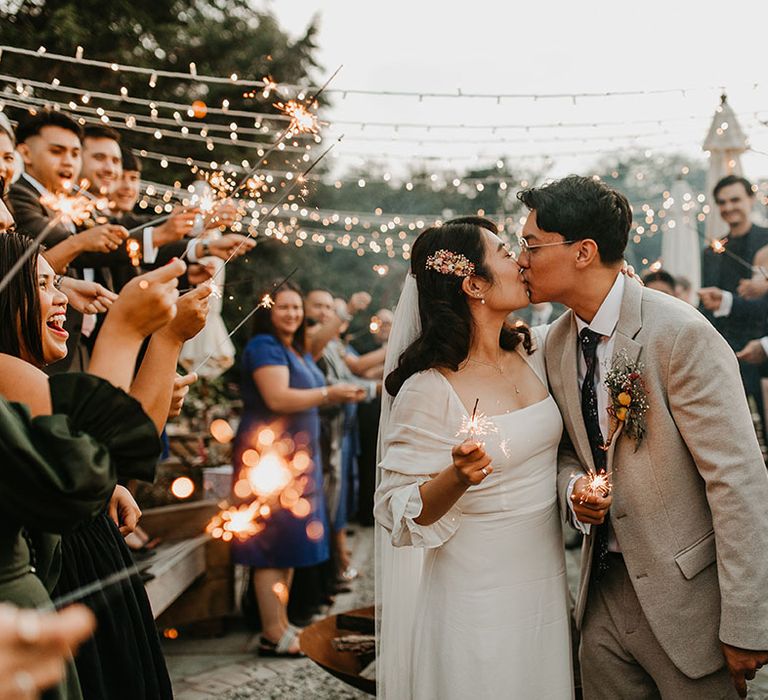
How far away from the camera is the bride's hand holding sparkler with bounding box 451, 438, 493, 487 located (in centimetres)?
199

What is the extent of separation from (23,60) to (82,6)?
6.92 ft

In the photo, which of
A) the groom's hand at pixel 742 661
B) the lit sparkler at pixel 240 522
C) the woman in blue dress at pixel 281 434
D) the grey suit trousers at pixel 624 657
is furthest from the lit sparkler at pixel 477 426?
Answer: the lit sparkler at pixel 240 522

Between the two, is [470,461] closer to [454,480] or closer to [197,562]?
[454,480]

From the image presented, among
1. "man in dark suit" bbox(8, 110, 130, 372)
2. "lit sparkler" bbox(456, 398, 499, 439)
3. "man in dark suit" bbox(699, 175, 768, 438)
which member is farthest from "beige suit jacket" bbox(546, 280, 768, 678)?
"man in dark suit" bbox(699, 175, 768, 438)

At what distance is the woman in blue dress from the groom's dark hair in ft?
8.41

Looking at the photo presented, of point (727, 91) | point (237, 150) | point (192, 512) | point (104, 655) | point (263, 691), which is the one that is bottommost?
point (263, 691)

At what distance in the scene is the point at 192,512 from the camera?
5109mm

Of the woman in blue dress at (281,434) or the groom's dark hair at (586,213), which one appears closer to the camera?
the groom's dark hair at (586,213)

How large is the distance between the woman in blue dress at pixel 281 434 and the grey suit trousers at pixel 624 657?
8.38 feet

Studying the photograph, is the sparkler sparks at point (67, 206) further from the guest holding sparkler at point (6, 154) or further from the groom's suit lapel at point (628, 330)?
the groom's suit lapel at point (628, 330)

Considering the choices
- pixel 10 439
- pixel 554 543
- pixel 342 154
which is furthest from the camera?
pixel 342 154

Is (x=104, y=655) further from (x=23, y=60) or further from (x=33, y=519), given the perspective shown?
(x=23, y=60)

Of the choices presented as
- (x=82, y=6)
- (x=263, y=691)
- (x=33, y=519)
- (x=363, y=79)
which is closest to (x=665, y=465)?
(x=33, y=519)

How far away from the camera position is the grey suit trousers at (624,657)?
90.3 inches
